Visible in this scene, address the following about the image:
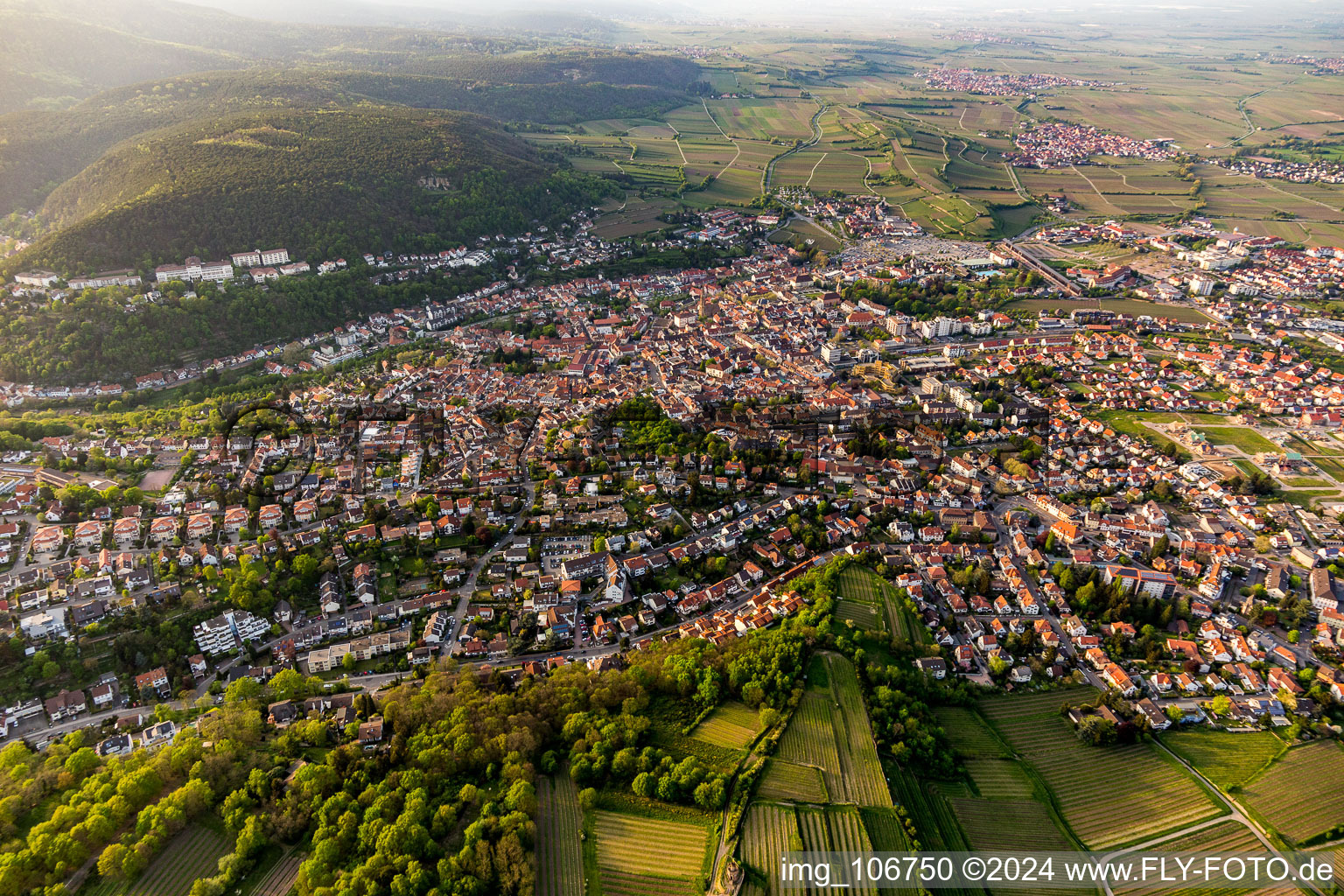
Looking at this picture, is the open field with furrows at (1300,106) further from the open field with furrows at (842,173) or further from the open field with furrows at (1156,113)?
the open field with furrows at (842,173)

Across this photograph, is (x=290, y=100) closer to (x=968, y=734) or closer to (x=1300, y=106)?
(x=968, y=734)

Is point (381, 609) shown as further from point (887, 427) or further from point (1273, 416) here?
point (1273, 416)

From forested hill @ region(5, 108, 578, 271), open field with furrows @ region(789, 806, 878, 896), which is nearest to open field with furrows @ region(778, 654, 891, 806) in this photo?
open field with furrows @ region(789, 806, 878, 896)

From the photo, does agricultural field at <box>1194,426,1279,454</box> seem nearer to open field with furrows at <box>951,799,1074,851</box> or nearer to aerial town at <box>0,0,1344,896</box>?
aerial town at <box>0,0,1344,896</box>

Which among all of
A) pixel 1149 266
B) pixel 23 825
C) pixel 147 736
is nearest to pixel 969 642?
pixel 147 736

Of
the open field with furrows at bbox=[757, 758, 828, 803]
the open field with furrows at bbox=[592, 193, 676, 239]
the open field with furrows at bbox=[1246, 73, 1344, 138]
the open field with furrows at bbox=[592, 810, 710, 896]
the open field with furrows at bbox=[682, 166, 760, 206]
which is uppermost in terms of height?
the open field with furrows at bbox=[1246, 73, 1344, 138]

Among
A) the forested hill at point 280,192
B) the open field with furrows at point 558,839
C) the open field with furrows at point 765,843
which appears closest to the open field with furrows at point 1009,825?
the open field with furrows at point 765,843
